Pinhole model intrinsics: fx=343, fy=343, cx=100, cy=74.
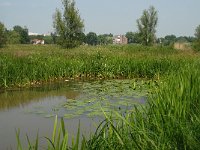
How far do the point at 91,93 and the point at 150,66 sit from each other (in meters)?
5.80

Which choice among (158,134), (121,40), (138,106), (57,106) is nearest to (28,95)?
(57,106)

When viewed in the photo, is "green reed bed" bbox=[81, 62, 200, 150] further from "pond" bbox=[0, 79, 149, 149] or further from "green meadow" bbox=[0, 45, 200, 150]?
"pond" bbox=[0, 79, 149, 149]

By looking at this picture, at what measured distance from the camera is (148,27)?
47.1 meters

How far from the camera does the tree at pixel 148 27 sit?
46688 millimetres

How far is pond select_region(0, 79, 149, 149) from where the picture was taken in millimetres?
6912

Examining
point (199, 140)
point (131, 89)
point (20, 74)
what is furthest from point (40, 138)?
point (20, 74)

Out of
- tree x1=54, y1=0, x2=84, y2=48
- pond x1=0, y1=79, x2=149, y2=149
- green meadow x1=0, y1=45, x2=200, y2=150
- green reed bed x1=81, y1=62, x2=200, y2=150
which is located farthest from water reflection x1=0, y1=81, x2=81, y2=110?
tree x1=54, y1=0, x2=84, y2=48

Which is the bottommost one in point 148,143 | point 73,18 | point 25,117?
point 25,117

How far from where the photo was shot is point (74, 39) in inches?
1260

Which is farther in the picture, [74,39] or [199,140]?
[74,39]

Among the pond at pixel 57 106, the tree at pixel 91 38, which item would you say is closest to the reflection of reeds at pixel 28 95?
the pond at pixel 57 106

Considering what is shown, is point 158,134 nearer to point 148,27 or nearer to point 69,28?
point 69,28

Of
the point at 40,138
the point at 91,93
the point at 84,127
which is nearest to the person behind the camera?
the point at 40,138

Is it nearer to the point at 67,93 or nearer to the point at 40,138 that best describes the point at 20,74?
the point at 67,93
